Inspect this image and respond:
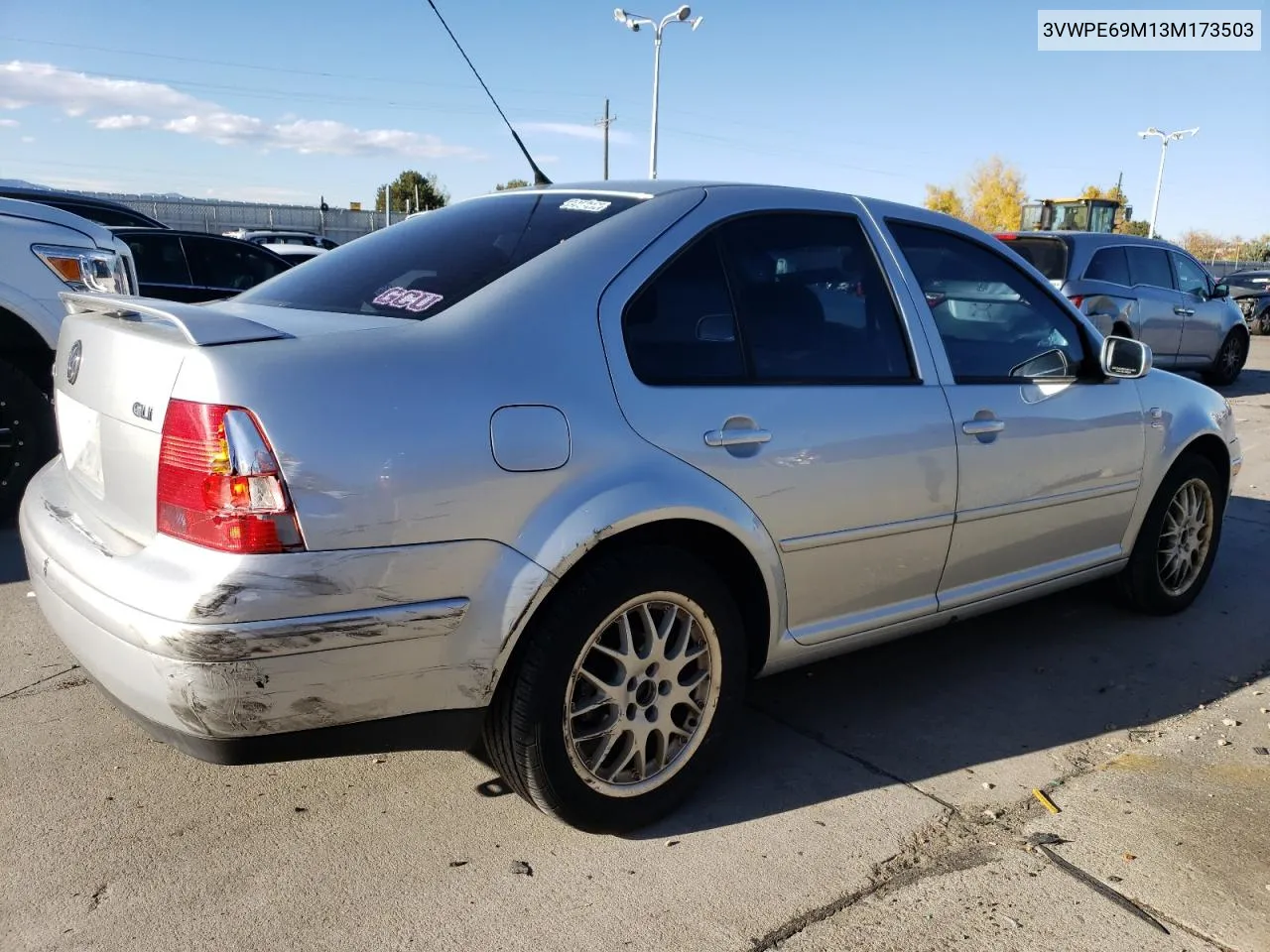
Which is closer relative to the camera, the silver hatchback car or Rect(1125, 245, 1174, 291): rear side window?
the silver hatchback car

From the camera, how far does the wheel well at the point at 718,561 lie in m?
2.46

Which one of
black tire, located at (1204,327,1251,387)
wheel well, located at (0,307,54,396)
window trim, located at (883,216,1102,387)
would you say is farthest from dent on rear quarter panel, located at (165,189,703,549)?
black tire, located at (1204,327,1251,387)

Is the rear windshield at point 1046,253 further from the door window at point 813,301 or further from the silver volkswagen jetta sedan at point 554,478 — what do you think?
the door window at point 813,301

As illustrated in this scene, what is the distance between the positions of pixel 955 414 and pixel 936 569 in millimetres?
498

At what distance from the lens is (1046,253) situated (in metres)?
10.1

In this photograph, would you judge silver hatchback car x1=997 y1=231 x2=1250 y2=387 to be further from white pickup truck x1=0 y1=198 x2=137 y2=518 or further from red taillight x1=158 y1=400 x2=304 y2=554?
red taillight x1=158 y1=400 x2=304 y2=554

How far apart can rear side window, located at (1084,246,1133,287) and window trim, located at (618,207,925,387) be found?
782 centimetres

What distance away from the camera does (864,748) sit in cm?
320

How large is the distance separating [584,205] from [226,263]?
8138 mm

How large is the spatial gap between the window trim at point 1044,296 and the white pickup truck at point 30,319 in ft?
13.0

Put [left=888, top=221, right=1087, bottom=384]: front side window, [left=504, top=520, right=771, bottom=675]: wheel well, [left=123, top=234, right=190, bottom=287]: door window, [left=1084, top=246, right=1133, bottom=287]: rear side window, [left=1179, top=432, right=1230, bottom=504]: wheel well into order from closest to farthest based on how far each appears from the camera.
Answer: [left=504, top=520, right=771, bottom=675]: wheel well, [left=888, top=221, right=1087, bottom=384]: front side window, [left=1179, top=432, right=1230, bottom=504]: wheel well, [left=123, top=234, right=190, bottom=287]: door window, [left=1084, top=246, right=1133, bottom=287]: rear side window

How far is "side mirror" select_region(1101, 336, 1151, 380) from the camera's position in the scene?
3766 mm

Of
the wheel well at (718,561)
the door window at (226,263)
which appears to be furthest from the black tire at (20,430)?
the door window at (226,263)

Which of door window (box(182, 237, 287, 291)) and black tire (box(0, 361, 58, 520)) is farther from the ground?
door window (box(182, 237, 287, 291))
